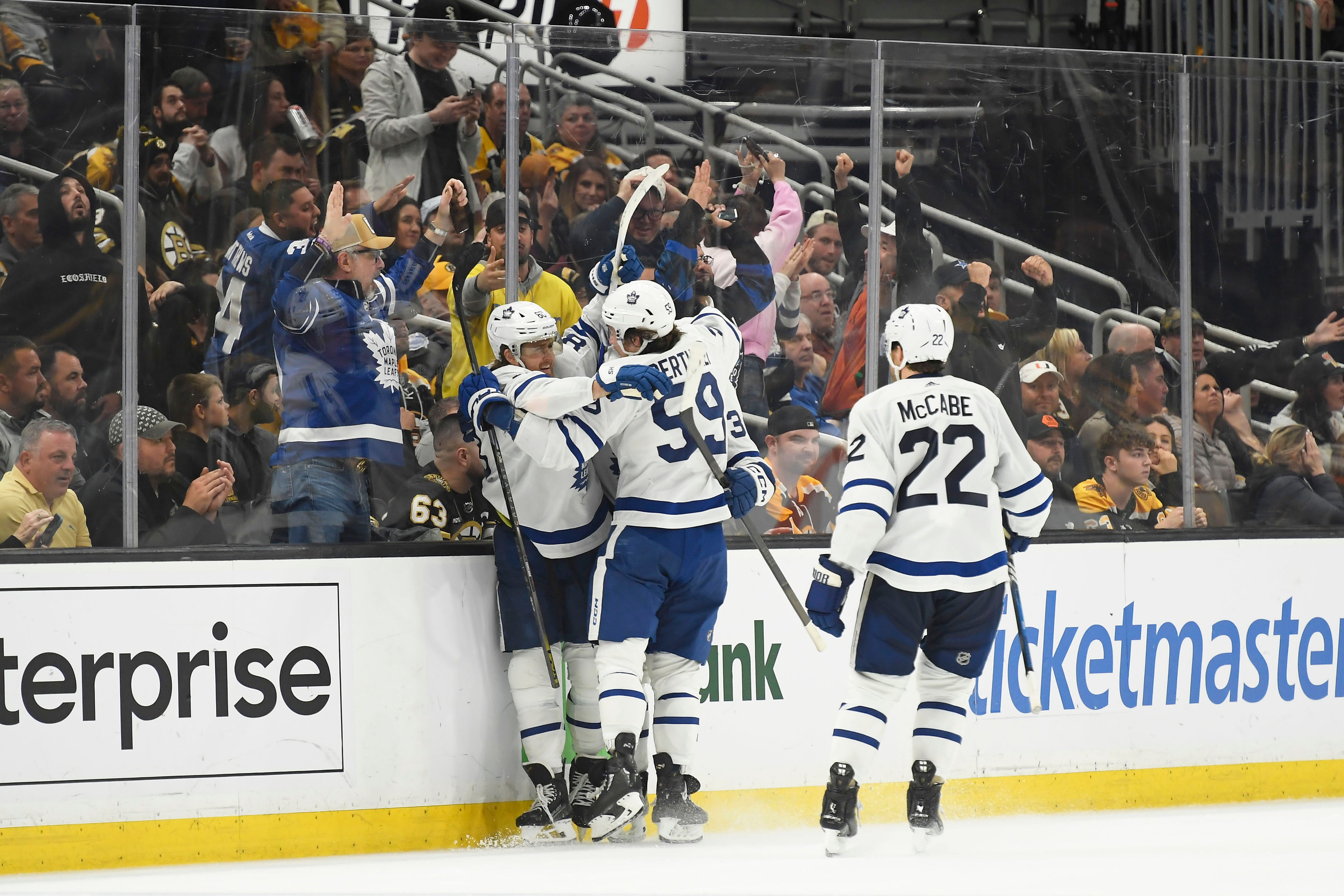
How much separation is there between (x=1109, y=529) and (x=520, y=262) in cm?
210

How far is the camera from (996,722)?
14.5 ft

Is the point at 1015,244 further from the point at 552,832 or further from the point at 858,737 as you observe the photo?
the point at 552,832

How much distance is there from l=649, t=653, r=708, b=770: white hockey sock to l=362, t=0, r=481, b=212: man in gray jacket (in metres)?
1.47

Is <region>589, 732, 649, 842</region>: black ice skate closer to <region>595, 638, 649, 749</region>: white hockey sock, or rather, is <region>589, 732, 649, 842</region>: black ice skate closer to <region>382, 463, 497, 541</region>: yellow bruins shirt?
<region>595, 638, 649, 749</region>: white hockey sock

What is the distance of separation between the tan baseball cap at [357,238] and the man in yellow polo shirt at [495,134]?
1.14 ft

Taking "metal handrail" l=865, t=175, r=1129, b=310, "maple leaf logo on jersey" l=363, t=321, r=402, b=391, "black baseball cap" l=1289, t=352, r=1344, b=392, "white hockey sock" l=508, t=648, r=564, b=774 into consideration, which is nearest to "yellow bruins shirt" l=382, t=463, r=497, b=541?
"maple leaf logo on jersey" l=363, t=321, r=402, b=391

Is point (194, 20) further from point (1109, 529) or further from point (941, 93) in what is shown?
point (1109, 529)

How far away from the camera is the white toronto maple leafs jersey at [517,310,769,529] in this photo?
380 cm

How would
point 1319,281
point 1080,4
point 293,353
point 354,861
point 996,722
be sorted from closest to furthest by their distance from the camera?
point 354,861
point 293,353
point 996,722
point 1319,281
point 1080,4

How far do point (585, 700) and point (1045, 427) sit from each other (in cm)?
181

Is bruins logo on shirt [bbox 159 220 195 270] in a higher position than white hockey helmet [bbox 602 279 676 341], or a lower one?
higher

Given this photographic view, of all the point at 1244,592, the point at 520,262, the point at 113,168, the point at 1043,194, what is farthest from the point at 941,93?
the point at 113,168

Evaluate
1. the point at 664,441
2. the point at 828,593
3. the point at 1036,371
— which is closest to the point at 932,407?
the point at 828,593

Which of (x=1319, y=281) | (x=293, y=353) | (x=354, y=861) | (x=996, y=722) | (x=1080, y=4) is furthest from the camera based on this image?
(x=1080, y=4)
